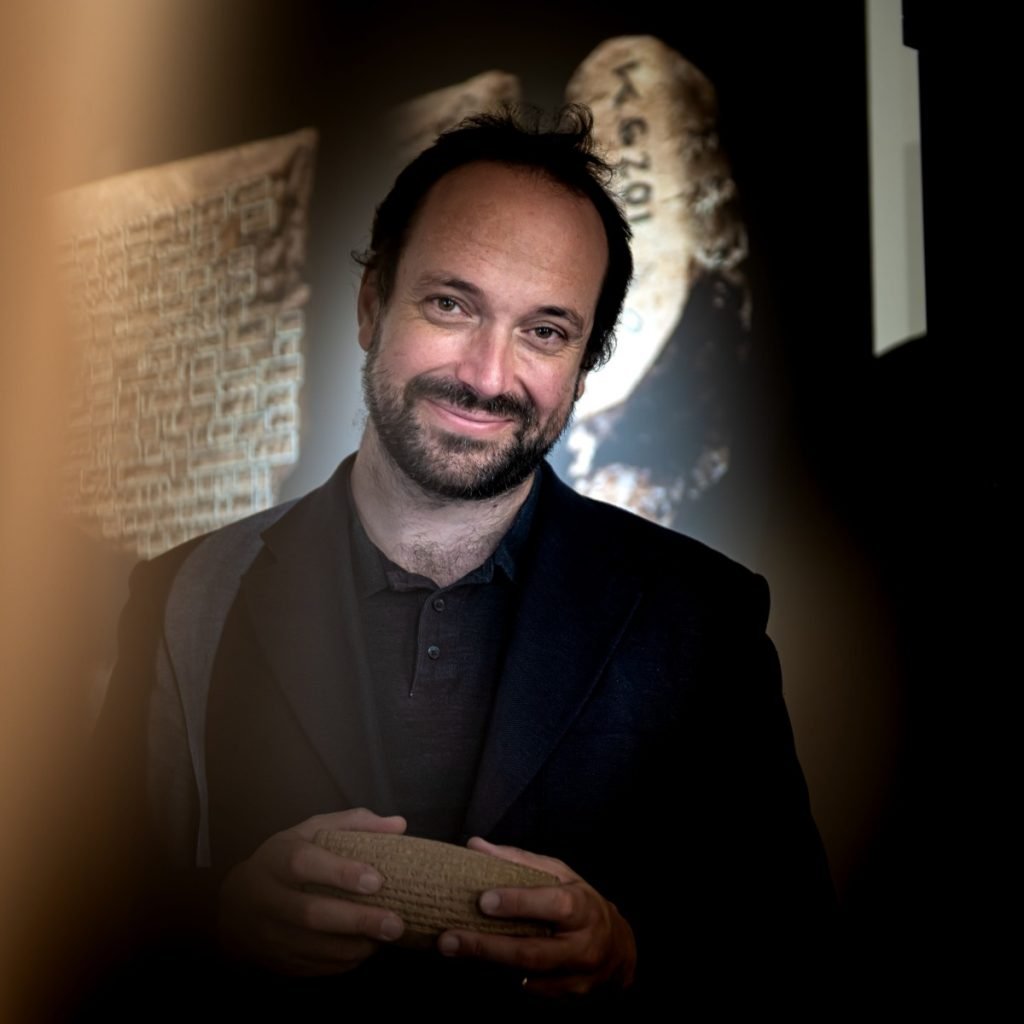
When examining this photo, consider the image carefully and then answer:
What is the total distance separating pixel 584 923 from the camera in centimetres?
115

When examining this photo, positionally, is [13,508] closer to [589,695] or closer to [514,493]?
[514,493]

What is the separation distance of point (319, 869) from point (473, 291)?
0.61 m

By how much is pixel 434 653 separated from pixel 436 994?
34cm

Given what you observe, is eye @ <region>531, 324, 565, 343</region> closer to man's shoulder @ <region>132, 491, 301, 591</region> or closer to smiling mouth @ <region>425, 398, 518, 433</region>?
smiling mouth @ <region>425, 398, 518, 433</region>

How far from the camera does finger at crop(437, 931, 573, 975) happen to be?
43.7 inches

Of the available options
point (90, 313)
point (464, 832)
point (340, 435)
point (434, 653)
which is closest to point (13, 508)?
point (90, 313)

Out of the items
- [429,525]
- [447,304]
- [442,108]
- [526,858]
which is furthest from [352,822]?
[442,108]

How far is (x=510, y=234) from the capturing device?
1267 mm

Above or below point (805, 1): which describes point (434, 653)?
below

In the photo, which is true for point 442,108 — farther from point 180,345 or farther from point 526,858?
point 526,858

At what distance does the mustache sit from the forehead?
0.11m

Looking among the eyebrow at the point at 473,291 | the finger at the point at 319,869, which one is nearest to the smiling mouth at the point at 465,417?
the eyebrow at the point at 473,291

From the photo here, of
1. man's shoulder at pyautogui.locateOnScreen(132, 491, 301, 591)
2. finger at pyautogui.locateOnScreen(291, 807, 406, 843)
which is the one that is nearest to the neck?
man's shoulder at pyautogui.locateOnScreen(132, 491, 301, 591)

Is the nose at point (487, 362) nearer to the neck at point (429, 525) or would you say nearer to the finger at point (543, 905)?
the neck at point (429, 525)
